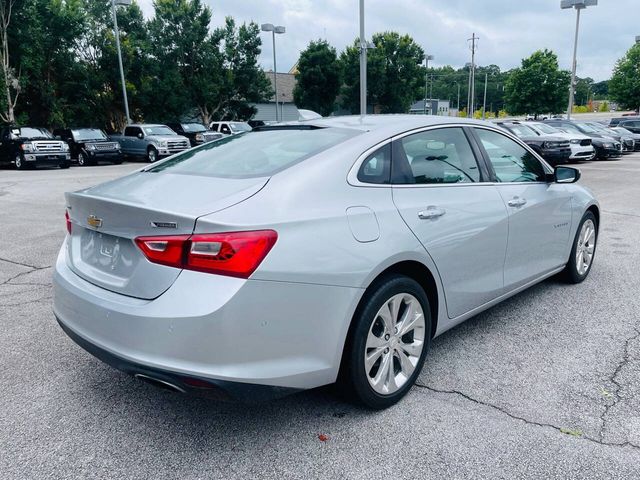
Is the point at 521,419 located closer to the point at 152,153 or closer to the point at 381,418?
the point at 381,418

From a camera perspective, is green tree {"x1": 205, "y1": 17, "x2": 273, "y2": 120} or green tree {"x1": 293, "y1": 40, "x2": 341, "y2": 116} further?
green tree {"x1": 293, "y1": 40, "x2": 341, "y2": 116}

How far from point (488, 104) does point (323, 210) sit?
426ft

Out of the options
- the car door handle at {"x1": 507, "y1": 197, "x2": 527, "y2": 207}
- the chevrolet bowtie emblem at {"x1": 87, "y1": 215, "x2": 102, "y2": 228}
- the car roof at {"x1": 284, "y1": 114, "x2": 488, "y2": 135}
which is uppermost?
the car roof at {"x1": 284, "y1": 114, "x2": 488, "y2": 135}

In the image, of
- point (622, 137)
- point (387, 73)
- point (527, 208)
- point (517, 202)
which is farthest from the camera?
point (387, 73)

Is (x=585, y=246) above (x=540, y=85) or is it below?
below

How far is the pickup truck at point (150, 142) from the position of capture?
24.0 m

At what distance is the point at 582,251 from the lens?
5.09 metres

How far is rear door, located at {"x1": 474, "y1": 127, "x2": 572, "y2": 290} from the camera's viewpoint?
3.86m

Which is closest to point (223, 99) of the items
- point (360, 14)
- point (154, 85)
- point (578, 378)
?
point (154, 85)

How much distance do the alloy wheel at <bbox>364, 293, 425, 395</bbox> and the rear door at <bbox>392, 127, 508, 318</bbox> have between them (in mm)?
328

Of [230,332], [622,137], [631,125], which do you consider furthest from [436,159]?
[631,125]

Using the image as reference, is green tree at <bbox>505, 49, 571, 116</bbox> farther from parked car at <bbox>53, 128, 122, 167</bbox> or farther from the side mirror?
the side mirror

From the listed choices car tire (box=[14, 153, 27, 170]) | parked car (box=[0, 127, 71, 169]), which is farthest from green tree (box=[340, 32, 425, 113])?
car tire (box=[14, 153, 27, 170])

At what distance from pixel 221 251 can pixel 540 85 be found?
5501 centimetres
